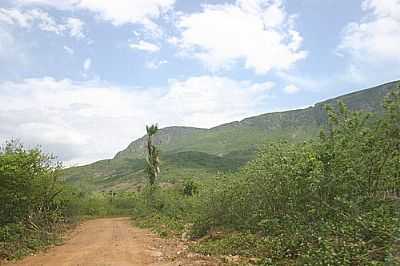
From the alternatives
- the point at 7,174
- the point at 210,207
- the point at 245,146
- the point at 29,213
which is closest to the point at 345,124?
the point at 210,207

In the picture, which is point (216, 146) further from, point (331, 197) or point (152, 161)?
point (331, 197)

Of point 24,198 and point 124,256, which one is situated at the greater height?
point 24,198

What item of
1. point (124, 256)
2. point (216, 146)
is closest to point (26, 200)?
point (124, 256)

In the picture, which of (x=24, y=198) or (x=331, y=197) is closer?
(x=331, y=197)

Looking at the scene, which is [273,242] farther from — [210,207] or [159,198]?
[159,198]

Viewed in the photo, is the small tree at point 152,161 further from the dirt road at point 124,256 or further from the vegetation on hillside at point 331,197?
the vegetation on hillside at point 331,197

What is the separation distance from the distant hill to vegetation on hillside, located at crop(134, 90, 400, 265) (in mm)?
56444

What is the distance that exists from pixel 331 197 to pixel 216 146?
14090 cm

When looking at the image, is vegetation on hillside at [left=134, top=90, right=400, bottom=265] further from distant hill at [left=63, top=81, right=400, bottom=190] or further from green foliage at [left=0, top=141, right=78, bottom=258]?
distant hill at [left=63, top=81, right=400, bottom=190]

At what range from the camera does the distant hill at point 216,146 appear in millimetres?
92062

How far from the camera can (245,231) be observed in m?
14.6

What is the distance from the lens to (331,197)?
10406 millimetres

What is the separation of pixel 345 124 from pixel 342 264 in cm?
456

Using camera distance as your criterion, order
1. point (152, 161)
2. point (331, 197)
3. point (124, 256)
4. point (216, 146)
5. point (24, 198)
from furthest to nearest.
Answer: point (216, 146) < point (152, 161) < point (24, 198) < point (124, 256) < point (331, 197)
